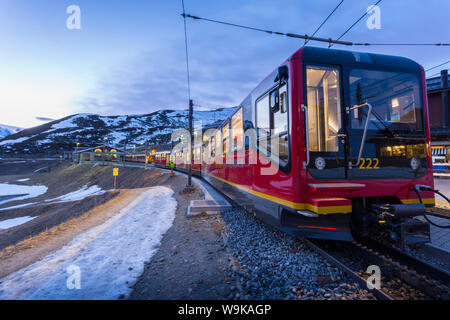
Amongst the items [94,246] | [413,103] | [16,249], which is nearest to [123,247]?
[94,246]

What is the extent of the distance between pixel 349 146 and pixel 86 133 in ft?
542

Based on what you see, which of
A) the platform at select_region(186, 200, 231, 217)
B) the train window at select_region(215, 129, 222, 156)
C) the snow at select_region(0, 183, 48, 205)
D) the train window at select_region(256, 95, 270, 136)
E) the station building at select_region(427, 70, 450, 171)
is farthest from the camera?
the snow at select_region(0, 183, 48, 205)

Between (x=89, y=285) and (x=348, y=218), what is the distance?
426 cm

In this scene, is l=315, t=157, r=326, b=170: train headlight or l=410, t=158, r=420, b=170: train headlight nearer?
l=315, t=157, r=326, b=170: train headlight

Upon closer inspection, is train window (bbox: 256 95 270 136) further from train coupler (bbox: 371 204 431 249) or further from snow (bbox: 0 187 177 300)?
snow (bbox: 0 187 177 300)

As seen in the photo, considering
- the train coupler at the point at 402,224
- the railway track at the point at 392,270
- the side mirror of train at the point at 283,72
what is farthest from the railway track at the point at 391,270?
the side mirror of train at the point at 283,72

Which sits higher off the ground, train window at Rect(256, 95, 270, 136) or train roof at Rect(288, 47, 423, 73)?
train roof at Rect(288, 47, 423, 73)

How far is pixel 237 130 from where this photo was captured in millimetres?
6395

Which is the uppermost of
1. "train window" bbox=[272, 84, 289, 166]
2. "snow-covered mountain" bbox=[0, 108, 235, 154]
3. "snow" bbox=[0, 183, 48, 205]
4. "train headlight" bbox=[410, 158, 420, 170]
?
"snow-covered mountain" bbox=[0, 108, 235, 154]

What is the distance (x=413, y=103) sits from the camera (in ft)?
12.6

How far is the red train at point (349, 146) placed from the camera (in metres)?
3.38

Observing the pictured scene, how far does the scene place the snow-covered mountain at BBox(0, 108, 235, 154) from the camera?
113m

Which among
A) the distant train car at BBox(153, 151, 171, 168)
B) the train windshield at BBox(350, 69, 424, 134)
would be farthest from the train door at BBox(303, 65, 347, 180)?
the distant train car at BBox(153, 151, 171, 168)

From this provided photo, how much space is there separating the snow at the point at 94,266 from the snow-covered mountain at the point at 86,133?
96075mm
